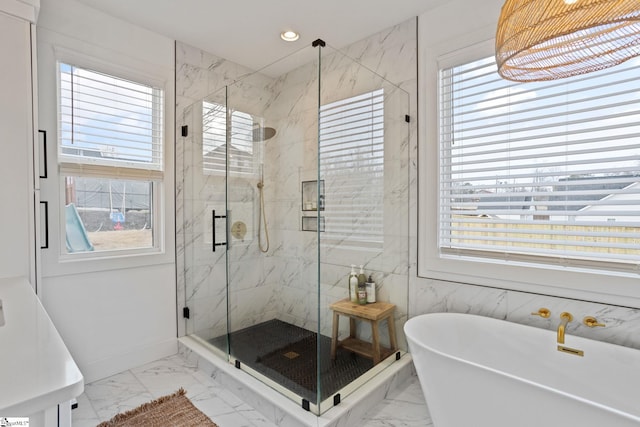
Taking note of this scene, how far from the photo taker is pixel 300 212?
2.29 meters

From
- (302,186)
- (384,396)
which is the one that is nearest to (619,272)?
(384,396)

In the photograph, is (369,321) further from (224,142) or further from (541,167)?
(224,142)

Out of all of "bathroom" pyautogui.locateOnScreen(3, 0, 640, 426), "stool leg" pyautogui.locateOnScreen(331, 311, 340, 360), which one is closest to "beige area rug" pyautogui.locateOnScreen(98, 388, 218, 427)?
"bathroom" pyautogui.locateOnScreen(3, 0, 640, 426)

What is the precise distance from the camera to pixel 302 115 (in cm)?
232

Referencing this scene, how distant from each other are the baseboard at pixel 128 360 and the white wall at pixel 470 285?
6.60ft

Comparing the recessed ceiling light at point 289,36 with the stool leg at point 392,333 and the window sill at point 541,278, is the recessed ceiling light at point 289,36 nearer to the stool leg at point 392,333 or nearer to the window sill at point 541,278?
the window sill at point 541,278

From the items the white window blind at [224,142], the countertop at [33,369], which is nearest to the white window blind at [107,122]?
the white window blind at [224,142]

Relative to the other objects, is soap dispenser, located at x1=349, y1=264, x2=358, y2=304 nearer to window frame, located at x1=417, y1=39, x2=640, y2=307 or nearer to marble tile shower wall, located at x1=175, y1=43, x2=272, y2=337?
window frame, located at x1=417, y1=39, x2=640, y2=307

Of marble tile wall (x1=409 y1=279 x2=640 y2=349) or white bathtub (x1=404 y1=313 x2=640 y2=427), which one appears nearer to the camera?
white bathtub (x1=404 y1=313 x2=640 y2=427)

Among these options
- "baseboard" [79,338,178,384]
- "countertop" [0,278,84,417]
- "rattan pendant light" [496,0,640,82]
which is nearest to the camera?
"countertop" [0,278,84,417]

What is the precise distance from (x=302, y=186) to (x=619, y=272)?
1.87m

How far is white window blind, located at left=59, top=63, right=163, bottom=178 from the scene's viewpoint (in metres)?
2.27

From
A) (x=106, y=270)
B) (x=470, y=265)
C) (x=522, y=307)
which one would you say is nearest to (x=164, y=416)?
(x=106, y=270)

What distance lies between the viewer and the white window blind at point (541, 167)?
5.74ft
